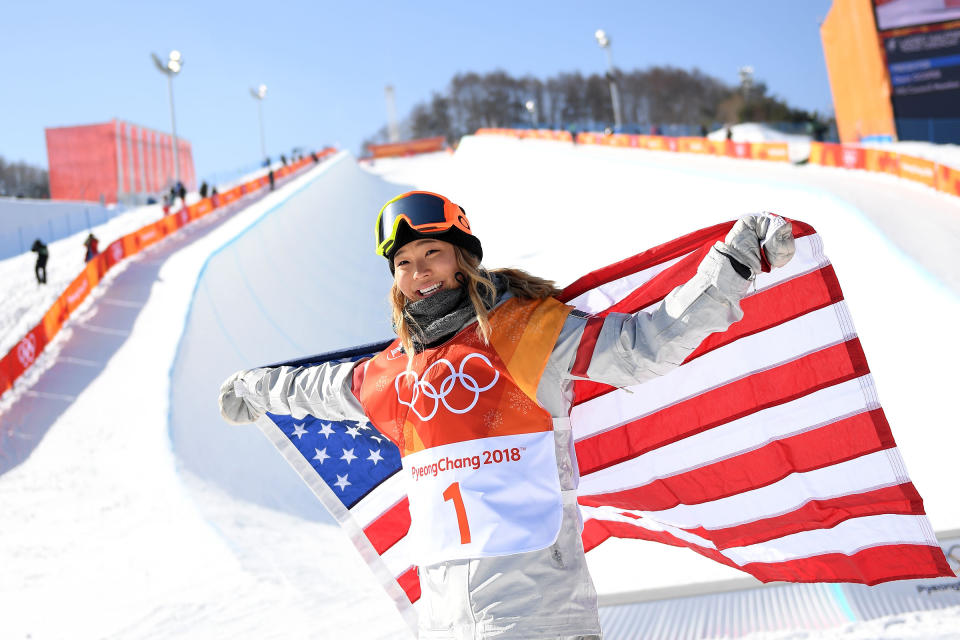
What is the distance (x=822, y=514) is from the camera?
2912 millimetres

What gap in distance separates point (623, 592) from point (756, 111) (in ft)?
182

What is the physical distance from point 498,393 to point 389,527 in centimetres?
108

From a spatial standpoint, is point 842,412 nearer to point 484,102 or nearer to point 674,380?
point 674,380

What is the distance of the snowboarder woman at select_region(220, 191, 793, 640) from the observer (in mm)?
2146

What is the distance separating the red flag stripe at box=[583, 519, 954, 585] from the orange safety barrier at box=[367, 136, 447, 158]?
55.0 meters

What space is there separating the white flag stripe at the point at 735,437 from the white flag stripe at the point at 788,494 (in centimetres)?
15

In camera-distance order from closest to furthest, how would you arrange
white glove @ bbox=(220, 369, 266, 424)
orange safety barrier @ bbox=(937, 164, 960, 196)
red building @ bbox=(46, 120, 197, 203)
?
white glove @ bbox=(220, 369, 266, 424) → orange safety barrier @ bbox=(937, 164, 960, 196) → red building @ bbox=(46, 120, 197, 203)

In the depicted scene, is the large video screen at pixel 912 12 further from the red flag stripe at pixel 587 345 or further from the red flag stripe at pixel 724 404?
the red flag stripe at pixel 587 345

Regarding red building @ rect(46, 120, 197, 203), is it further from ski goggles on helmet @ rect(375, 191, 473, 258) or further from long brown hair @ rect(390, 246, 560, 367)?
long brown hair @ rect(390, 246, 560, 367)

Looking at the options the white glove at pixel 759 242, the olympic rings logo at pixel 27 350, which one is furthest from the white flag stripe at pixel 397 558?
the olympic rings logo at pixel 27 350

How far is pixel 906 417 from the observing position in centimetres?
575

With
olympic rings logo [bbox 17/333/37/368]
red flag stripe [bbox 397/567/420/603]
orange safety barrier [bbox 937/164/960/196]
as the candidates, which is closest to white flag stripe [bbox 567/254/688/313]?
red flag stripe [bbox 397/567/420/603]

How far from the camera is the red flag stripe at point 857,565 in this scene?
282cm

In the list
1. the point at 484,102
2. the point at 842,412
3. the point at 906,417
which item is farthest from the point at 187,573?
the point at 484,102
